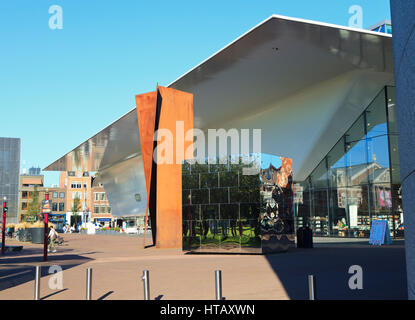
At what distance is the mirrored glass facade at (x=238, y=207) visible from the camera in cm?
1939

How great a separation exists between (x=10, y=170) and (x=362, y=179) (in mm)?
94313

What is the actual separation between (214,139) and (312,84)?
14.6 m

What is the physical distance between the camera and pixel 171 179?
26.0 metres

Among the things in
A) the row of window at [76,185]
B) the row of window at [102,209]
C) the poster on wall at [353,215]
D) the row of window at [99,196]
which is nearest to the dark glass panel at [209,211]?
the poster on wall at [353,215]

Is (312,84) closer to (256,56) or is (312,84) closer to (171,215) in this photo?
(256,56)

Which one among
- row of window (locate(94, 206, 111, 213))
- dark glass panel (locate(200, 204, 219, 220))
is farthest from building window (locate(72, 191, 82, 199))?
dark glass panel (locate(200, 204, 219, 220))

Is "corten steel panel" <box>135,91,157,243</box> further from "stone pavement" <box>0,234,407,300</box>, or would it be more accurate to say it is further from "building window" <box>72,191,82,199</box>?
"building window" <box>72,191,82,199</box>

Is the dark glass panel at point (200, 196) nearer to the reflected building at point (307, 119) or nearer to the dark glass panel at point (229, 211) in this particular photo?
the reflected building at point (307, 119)

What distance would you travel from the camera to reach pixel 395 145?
27.8 metres

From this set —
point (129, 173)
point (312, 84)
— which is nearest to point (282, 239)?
point (312, 84)

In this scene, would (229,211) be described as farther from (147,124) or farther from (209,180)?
(147,124)

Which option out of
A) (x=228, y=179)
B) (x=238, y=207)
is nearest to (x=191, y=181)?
(x=228, y=179)

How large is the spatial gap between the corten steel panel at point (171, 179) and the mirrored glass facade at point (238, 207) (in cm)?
411
